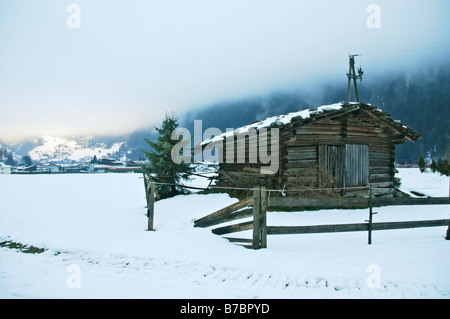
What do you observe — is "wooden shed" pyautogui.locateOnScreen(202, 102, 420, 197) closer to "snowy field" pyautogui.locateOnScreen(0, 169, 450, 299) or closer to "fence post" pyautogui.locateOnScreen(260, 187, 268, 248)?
"snowy field" pyautogui.locateOnScreen(0, 169, 450, 299)

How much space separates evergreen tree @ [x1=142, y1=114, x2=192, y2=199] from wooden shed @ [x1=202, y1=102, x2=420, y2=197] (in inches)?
149

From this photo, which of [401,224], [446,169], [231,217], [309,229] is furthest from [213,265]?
[446,169]

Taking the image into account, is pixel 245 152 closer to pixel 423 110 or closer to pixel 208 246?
pixel 208 246

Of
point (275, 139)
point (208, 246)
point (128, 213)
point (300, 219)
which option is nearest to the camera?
point (208, 246)

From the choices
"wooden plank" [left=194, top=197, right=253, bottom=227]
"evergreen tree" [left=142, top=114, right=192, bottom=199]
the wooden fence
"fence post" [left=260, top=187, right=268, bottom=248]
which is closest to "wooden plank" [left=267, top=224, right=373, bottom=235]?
the wooden fence

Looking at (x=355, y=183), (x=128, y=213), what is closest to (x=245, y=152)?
(x=355, y=183)

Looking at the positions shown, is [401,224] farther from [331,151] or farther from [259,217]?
[331,151]

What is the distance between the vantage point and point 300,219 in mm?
10141

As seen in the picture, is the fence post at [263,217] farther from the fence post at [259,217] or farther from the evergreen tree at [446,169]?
the evergreen tree at [446,169]

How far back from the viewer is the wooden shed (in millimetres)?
12164

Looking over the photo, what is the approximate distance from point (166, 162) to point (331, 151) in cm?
922

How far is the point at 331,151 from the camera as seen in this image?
12945 millimetres

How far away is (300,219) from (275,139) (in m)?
4.13
